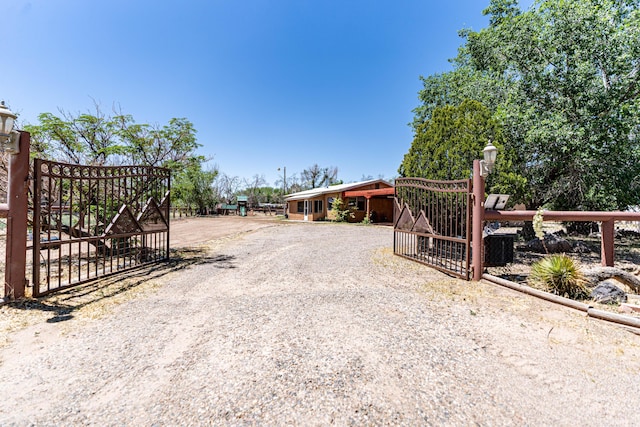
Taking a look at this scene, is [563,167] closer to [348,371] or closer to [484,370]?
[484,370]

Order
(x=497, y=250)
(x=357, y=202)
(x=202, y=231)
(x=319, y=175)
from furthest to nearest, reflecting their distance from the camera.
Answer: (x=319, y=175)
(x=357, y=202)
(x=202, y=231)
(x=497, y=250)

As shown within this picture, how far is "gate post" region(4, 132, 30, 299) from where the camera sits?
3998mm

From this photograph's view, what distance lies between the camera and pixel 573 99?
882 centimetres

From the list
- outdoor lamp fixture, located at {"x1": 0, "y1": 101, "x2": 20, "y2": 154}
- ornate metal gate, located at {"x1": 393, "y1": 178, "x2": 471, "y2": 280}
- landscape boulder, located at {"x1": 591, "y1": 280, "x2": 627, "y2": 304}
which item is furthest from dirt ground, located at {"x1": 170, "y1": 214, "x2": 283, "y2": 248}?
landscape boulder, located at {"x1": 591, "y1": 280, "x2": 627, "y2": 304}

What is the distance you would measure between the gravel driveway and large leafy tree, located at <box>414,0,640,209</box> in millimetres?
6928

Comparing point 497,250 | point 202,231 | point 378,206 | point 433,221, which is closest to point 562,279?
point 497,250

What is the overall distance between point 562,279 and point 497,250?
122cm

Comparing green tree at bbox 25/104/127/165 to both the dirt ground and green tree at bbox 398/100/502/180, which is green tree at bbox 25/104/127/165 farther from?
green tree at bbox 398/100/502/180

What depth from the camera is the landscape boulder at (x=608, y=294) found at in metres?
4.39

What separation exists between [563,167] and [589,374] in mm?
10362

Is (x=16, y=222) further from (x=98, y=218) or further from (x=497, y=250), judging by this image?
(x=497, y=250)

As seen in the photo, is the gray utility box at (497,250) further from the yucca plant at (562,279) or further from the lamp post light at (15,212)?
the lamp post light at (15,212)

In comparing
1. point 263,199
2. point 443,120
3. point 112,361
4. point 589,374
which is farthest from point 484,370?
point 263,199

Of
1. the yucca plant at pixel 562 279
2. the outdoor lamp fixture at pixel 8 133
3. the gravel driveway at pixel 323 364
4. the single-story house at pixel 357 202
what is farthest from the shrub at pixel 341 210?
the outdoor lamp fixture at pixel 8 133
